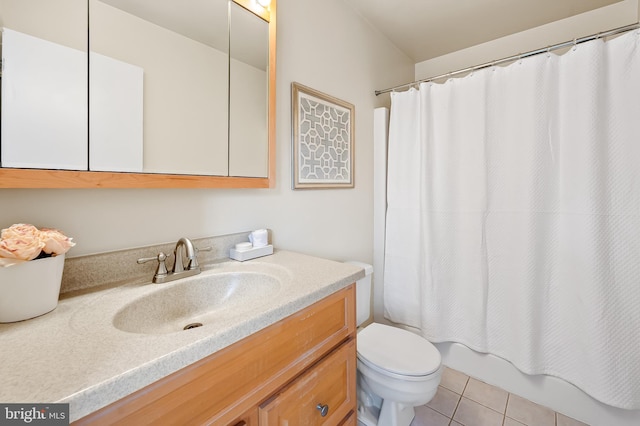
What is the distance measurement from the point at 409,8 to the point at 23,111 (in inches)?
82.8

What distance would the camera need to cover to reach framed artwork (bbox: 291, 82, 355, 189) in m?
1.49

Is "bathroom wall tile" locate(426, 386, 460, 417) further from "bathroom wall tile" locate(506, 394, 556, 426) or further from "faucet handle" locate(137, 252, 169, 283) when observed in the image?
"faucet handle" locate(137, 252, 169, 283)

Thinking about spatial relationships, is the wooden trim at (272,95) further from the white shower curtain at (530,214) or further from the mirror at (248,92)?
the white shower curtain at (530,214)

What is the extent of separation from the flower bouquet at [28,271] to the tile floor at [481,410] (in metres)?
1.68

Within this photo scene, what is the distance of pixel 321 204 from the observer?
1.68 m

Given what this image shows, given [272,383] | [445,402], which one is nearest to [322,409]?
[272,383]

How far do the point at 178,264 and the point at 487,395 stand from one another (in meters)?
1.91

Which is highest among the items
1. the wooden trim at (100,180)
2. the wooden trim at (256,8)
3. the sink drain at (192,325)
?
the wooden trim at (256,8)

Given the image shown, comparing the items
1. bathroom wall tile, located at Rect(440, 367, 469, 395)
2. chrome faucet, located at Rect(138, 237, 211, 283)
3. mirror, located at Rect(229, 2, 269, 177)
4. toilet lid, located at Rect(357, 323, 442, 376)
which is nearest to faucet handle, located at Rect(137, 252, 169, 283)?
chrome faucet, located at Rect(138, 237, 211, 283)

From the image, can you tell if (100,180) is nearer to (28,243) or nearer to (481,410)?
Answer: (28,243)

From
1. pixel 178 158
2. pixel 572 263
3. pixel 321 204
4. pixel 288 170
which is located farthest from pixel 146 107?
pixel 572 263

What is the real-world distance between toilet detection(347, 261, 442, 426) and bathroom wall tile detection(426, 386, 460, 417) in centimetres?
20

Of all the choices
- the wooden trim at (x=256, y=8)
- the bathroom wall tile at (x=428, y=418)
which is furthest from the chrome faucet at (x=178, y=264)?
the bathroom wall tile at (x=428, y=418)

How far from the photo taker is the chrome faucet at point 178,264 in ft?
3.07
